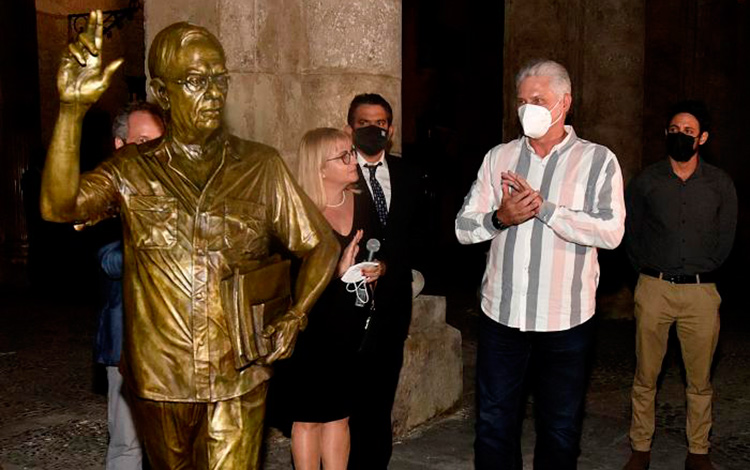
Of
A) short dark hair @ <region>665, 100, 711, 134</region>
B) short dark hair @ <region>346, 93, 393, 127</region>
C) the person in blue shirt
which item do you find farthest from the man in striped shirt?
the person in blue shirt

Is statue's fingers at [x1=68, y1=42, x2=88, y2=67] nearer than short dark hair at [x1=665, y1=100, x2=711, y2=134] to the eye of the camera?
Yes

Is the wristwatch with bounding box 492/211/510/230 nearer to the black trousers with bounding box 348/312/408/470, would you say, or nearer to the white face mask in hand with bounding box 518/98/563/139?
the white face mask in hand with bounding box 518/98/563/139

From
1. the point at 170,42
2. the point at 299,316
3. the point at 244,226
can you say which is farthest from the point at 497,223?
the point at 170,42

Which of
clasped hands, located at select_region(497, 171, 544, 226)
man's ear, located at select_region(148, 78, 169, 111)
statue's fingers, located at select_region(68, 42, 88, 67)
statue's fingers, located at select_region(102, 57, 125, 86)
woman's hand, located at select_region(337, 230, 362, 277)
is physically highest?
statue's fingers, located at select_region(68, 42, 88, 67)

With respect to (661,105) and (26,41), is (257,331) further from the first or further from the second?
(26,41)

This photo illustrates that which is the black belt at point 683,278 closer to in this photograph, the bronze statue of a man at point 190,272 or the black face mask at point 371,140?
the black face mask at point 371,140

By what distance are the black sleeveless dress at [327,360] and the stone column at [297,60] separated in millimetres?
1315

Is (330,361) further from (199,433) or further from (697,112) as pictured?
(697,112)

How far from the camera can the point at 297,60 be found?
5.89 m

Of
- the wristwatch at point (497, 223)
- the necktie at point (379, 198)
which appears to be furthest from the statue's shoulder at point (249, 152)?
the necktie at point (379, 198)

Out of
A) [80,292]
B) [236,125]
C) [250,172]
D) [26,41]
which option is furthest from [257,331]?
[26,41]

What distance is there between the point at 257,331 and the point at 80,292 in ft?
30.9

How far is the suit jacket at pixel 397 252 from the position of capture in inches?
191

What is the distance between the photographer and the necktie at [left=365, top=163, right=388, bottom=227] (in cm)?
490
